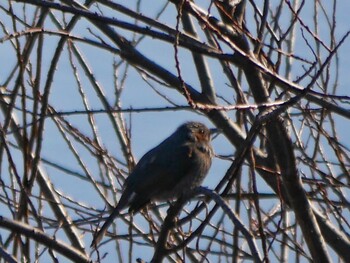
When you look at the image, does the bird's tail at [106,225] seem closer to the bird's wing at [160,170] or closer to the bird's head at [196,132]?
the bird's wing at [160,170]

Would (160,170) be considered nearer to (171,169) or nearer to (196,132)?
(171,169)

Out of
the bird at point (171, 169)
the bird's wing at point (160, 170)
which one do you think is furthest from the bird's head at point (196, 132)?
the bird's wing at point (160, 170)

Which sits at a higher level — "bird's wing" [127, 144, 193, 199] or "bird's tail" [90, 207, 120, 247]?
"bird's wing" [127, 144, 193, 199]

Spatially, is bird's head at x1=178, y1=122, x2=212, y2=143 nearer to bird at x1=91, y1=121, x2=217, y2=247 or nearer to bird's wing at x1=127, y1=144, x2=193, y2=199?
bird at x1=91, y1=121, x2=217, y2=247

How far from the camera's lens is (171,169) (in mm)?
6168

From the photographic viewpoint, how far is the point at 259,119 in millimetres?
3031

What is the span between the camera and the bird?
584 cm

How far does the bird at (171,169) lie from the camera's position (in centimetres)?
584

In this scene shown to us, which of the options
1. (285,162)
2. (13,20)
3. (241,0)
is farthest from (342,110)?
(13,20)

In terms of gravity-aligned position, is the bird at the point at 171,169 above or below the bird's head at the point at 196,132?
below

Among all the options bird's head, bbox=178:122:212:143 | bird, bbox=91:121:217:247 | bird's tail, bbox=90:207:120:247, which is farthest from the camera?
bird's head, bbox=178:122:212:143

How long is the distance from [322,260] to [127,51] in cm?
145

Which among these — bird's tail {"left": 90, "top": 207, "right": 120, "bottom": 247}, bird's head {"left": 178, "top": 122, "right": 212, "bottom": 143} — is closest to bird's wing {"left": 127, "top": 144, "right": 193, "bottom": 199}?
bird's head {"left": 178, "top": 122, "right": 212, "bottom": 143}

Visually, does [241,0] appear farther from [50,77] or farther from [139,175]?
[139,175]
